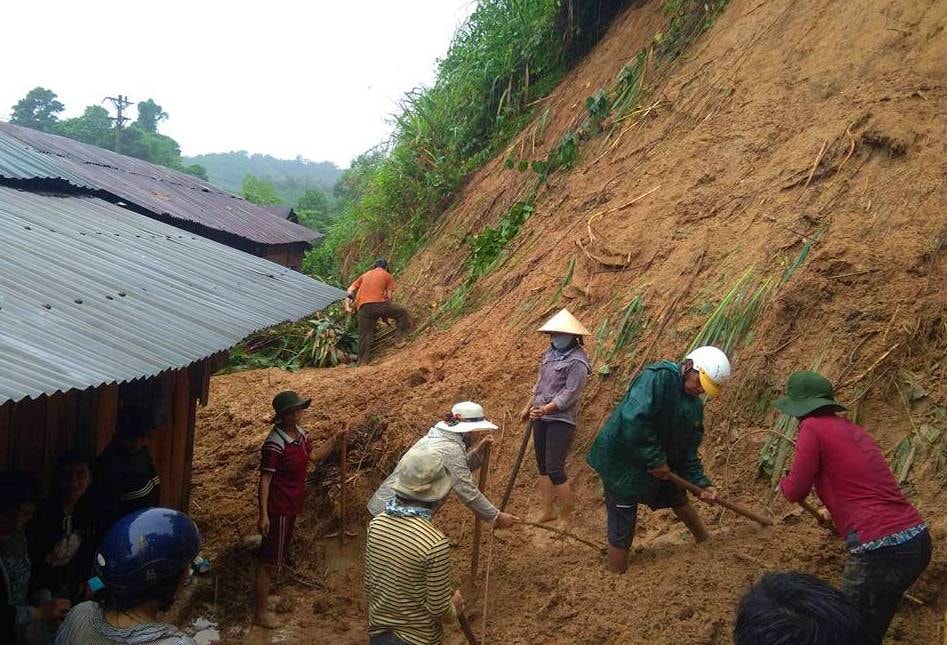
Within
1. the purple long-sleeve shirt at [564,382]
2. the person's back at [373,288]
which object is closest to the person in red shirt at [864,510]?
the purple long-sleeve shirt at [564,382]

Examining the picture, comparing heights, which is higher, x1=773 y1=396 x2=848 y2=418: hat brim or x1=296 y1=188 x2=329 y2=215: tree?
x1=296 y1=188 x2=329 y2=215: tree

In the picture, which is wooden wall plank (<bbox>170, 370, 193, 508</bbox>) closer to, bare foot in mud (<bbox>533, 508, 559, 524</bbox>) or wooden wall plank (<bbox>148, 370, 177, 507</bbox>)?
wooden wall plank (<bbox>148, 370, 177, 507</bbox>)

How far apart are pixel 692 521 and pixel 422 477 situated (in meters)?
2.05

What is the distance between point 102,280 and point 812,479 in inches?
153

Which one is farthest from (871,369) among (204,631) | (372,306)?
(372,306)

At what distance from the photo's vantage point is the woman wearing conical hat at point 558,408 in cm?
520

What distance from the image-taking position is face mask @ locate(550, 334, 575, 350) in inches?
210

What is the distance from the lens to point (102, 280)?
4234mm

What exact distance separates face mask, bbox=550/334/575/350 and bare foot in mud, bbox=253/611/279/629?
2697 mm

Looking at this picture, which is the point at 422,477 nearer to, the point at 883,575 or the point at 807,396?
the point at 807,396

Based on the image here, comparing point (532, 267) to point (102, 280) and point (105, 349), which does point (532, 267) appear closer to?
point (102, 280)

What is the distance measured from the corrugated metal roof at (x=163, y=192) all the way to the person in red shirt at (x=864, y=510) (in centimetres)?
906

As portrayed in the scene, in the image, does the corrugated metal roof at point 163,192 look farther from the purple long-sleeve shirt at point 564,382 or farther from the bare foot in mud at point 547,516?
the bare foot in mud at point 547,516

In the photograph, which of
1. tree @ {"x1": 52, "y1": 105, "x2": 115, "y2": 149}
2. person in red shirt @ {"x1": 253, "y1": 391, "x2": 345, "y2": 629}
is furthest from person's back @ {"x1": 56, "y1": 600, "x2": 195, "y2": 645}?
tree @ {"x1": 52, "y1": 105, "x2": 115, "y2": 149}
